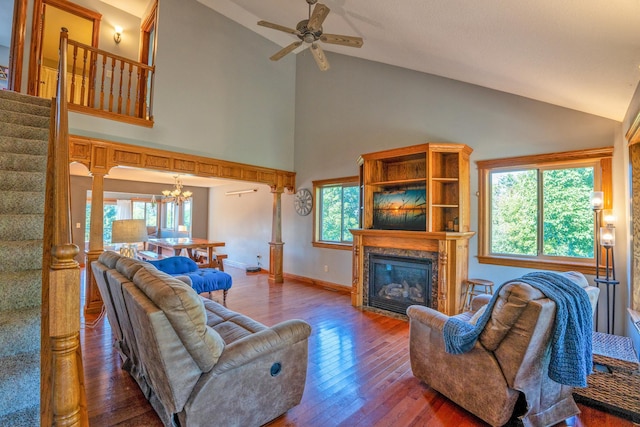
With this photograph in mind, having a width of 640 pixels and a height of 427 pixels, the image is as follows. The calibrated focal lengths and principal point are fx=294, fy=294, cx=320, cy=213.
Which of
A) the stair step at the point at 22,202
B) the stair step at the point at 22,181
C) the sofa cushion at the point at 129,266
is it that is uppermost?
the stair step at the point at 22,181

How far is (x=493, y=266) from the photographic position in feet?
12.7

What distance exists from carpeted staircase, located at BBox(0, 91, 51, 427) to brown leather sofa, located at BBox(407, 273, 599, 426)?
2371 millimetres

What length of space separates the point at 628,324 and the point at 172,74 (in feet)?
21.4

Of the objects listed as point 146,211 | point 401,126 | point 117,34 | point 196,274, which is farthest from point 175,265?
point 146,211

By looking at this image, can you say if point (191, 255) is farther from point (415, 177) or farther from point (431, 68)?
point (431, 68)

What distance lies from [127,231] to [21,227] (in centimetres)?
135

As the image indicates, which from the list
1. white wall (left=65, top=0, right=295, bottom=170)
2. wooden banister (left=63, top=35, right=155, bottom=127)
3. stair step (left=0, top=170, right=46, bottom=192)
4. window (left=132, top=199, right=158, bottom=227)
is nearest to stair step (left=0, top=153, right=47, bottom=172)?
stair step (left=0, top=170, right=46, bottom=192)

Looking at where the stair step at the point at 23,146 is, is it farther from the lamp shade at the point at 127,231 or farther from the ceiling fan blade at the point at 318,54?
the ceiling fan blade at the point at 318,54

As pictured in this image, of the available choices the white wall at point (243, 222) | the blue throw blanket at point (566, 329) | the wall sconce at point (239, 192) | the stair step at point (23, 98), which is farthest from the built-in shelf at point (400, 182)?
the stair step at point (23, 98)

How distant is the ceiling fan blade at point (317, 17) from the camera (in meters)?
2.66

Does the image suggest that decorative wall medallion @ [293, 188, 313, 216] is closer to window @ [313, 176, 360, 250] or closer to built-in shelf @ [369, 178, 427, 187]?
window @ [313, 176, 360, 250]

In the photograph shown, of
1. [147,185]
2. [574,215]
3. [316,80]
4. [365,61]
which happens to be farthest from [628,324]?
[147,185]

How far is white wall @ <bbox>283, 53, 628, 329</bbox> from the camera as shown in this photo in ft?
11.1

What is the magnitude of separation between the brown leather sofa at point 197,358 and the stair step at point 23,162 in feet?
4.16
